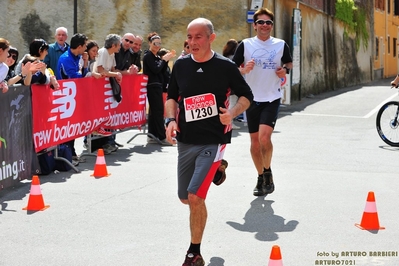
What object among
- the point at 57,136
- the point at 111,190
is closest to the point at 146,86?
the point at 57,136

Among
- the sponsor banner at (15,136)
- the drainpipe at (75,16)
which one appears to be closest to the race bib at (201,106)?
the sponsor banner at (15,136)

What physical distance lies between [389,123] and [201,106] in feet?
29.1

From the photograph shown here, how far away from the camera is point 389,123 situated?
1437 centimetres

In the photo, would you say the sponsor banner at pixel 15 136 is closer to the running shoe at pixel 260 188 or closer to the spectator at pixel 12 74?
the spectator at pixel 12 74

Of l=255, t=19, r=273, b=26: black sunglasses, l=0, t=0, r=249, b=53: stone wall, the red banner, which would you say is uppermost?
l=0, t=0, r=249, b=53: stone wall

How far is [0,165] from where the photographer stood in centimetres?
916

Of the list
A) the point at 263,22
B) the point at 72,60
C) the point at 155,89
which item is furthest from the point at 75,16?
the point at 263,22

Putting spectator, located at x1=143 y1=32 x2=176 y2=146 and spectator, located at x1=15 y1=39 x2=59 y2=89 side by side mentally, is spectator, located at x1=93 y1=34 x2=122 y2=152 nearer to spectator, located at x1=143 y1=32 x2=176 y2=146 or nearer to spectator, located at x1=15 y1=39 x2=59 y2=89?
spectator, located at x1=143 y1=32 x2=176 y2=146

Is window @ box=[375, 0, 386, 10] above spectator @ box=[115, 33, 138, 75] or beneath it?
above

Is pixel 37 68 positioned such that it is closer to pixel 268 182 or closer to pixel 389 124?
pixel 268 182

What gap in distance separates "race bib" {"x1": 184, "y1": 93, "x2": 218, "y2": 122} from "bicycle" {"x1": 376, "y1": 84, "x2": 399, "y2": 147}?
862 cm

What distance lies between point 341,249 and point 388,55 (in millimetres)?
51884

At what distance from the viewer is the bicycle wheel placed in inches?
559

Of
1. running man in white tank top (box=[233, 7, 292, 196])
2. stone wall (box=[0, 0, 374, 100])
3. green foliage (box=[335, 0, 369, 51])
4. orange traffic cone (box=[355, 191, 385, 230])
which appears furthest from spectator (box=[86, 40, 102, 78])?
green foliage (box=[335, 0, 369, 51])
